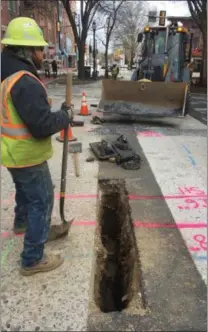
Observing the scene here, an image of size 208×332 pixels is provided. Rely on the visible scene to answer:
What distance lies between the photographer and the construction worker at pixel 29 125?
7.89 ft

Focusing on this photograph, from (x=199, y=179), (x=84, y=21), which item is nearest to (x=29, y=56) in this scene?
(x=199, y=179)

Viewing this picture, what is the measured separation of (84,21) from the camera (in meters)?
26.4

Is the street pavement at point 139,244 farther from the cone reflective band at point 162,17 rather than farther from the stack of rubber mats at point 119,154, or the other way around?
the cone reflective band at point 162,17

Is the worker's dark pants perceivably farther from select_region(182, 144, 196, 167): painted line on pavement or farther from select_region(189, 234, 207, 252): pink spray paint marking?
select_region(182, 144, 196, 167): painted line on pavement

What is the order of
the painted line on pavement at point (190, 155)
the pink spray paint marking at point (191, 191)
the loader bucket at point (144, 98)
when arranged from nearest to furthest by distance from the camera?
the pink spray paint marking at point (191, 191) < the painted line on pavement at point (190, 155) < the loader bucket at point (144, 98)

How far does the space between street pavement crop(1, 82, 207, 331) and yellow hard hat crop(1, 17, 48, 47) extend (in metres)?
1.86

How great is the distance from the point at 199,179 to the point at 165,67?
7205 mm

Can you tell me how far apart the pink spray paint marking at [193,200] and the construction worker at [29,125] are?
2059 mm

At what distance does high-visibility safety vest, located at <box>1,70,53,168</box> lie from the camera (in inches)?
96.0

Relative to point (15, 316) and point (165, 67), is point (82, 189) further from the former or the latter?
point (165, 67)

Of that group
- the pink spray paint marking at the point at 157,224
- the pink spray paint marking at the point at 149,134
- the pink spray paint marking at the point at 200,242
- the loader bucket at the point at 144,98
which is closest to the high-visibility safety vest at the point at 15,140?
the pink spray paint marking at the point at 157,224

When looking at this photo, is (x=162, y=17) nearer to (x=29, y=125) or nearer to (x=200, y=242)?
(x=200, y=242)

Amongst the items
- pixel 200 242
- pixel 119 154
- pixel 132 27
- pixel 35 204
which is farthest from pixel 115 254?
pixel 132 27

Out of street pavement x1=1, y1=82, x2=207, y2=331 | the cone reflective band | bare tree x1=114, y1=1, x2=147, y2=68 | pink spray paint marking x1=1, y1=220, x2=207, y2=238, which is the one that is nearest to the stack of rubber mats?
street pavement x1=1, y1=82, x2=207, y2=331
